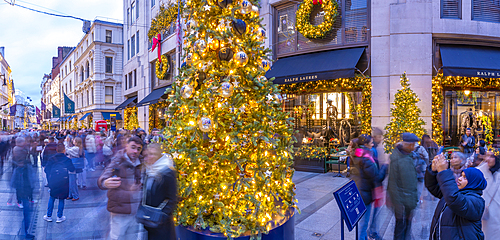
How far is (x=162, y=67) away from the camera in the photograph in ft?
66.4

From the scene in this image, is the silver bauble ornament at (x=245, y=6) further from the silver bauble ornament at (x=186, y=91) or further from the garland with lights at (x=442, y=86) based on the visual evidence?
the garland with lights at (x=442, y=86)

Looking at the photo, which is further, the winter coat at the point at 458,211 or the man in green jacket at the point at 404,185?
the man in green jacket at the point at 404,185

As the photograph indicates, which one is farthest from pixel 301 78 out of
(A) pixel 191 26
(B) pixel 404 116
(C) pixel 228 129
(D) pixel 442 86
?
(C) pixel 228 129

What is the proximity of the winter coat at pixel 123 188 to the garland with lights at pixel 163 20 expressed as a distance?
1705cm

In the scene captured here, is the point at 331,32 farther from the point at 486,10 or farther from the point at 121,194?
the point at 121,194

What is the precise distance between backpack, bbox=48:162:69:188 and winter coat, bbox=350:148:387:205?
5.92m

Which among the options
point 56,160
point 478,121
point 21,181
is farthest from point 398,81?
point 21,181

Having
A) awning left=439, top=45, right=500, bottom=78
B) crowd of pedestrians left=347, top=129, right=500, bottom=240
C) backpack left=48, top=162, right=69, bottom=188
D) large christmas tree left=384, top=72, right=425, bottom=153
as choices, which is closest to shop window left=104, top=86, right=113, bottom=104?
backpack left=48, top=162, right=69, bottom=188

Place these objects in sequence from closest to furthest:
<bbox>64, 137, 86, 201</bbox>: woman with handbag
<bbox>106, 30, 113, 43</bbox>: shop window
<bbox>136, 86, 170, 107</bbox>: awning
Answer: <bbox>64, 137, 86, 201</bbox>: woman with handbag < <bbox>136, 86, 170, 107</bbox>: awning < <bbox>106, 30, 113, 43</bbox>: shop window

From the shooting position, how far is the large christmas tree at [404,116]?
9.20 m

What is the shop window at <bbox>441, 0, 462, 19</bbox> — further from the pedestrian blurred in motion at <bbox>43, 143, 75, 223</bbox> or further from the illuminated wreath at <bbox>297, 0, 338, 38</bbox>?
the pedestrian blurred in motion at <bbox>43, 143, 75, 223</bbox>

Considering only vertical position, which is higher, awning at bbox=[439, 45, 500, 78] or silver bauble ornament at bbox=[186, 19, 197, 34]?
awning at bbox=[439, 45, 500, 78]

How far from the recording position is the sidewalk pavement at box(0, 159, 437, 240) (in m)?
5.00

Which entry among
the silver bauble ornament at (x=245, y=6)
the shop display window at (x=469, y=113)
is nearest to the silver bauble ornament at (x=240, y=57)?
the silver bauble ornament at (x=245, y=6)
